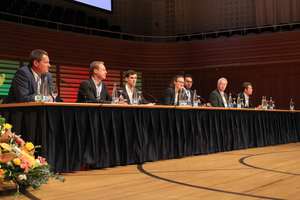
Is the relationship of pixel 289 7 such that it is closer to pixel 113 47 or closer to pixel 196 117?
pixel 113 47

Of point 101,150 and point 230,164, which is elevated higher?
point 101,150

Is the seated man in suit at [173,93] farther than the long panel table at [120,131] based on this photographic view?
Yes

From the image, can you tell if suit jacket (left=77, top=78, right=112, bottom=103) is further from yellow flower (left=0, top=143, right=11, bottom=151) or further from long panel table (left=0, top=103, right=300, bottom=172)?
yellow flower (left=0, top=143, right=11, bottom=151)

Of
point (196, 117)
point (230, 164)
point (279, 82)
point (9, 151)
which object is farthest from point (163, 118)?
point (279, 82)

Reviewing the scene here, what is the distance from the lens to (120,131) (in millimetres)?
3434

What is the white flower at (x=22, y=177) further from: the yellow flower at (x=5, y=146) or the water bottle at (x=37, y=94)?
the water bottle at (x=37, y=94)

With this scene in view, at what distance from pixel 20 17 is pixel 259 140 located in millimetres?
6529

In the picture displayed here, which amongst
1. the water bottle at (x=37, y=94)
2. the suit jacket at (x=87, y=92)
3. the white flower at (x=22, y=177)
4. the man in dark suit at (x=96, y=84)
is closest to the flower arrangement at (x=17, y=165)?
the white flower at (x=22, y=177)

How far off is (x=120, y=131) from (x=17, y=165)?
145 centimetres

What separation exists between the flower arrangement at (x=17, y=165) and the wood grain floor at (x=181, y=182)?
0.10m

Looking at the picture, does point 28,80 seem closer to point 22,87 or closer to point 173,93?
point 22,87

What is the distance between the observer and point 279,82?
31.7ft

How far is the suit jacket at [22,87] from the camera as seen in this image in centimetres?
307

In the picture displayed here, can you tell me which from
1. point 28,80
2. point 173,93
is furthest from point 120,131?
point 173,93
